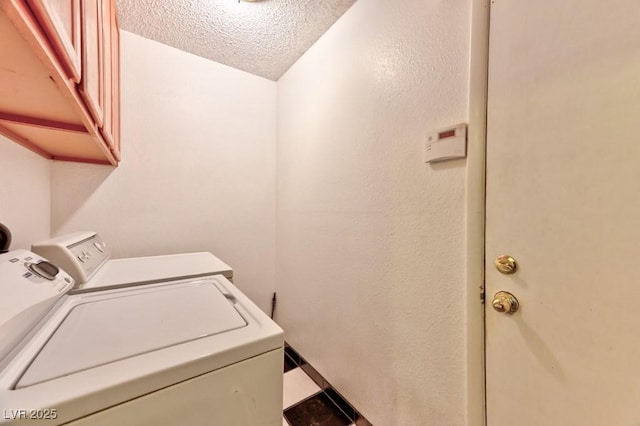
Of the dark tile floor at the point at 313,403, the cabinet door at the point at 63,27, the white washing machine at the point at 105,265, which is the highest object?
the cabinet door at the point at 63,27

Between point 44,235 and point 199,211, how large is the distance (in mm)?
840

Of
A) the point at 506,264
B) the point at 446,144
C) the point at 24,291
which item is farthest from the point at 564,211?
the point at 24,291

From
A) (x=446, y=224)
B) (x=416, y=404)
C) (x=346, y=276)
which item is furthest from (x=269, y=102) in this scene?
(x=416, y=404)

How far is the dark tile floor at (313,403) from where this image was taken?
1.38m

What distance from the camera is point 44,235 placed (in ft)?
4.49

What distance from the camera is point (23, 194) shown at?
111 cm

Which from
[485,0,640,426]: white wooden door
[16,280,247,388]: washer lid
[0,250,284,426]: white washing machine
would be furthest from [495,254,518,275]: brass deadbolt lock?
[16,280,247,388]: washer lid

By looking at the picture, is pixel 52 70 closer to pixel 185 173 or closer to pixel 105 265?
pixel 105 265

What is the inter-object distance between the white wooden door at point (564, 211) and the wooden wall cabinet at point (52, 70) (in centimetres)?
115

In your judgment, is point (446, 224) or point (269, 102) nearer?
point (446, 224)

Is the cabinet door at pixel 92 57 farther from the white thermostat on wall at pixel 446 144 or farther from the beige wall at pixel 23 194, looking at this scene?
the white thermostat on wall at pixel 446 144

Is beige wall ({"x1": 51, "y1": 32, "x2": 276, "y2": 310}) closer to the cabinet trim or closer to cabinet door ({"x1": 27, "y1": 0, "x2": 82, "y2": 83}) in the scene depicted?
the cabinet trim

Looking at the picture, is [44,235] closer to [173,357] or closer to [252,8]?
[173,357]

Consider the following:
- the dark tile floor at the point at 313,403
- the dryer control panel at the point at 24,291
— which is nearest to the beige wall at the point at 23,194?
the dryer control panel at the point at 24,291
